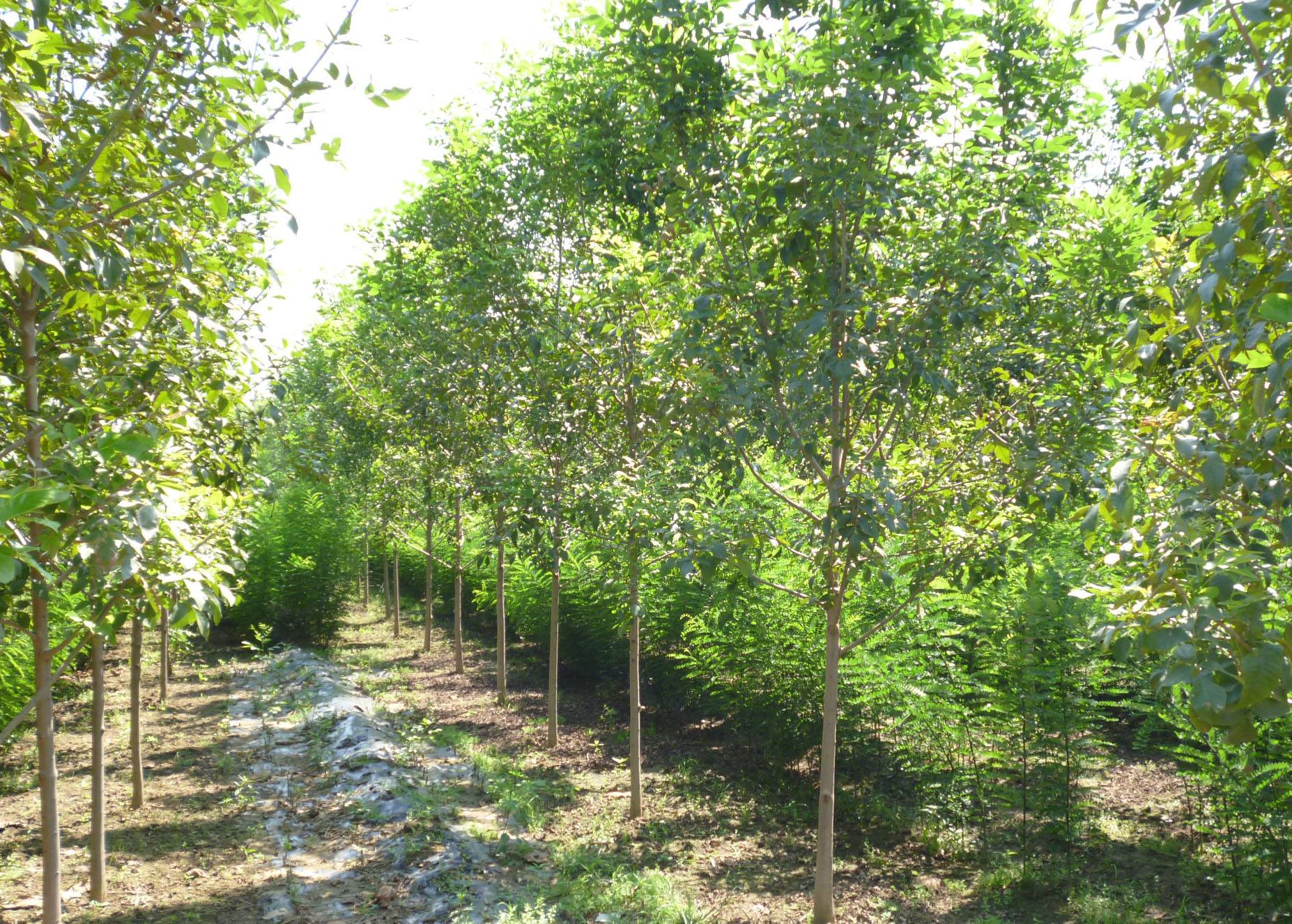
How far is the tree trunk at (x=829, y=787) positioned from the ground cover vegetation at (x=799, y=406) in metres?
0.03

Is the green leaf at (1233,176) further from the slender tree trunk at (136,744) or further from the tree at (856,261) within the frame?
the slender tree trunk at (136,744)

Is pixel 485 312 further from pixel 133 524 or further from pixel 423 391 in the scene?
pixel 133 524

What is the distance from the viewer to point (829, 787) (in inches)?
181

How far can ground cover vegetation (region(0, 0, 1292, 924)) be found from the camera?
233cm

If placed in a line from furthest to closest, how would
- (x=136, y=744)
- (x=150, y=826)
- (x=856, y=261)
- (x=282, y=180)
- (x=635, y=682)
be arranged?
(x=635, y=682) < (x=136, y=744) < (x=150, y=826) < (x=856, y=261) < (x=282, y=180)

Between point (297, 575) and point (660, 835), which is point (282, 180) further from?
point (297, 575)

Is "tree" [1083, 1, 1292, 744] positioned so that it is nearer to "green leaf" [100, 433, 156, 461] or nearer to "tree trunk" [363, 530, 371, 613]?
"green leaf" [100, 433, 156, 461]

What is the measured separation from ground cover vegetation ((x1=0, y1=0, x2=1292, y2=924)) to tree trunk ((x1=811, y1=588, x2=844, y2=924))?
0.03 m

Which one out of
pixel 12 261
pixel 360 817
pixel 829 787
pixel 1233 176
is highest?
pixel 1233 176

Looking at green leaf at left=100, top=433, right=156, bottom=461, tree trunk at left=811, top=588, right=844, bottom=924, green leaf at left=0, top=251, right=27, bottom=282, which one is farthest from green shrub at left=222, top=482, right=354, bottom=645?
green leaf at left=100, top=433, right=156, bottom=461

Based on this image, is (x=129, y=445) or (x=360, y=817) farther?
(x=360, y=817)

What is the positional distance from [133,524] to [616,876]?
3.71 m

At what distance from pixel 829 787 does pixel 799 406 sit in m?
1.99

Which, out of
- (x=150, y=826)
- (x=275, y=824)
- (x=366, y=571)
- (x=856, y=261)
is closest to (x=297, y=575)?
(x=366, y=571)
